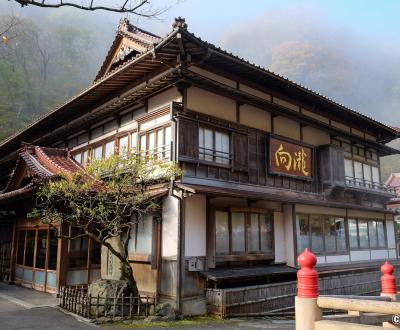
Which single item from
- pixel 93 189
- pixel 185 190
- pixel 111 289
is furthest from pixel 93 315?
pixel 185 190

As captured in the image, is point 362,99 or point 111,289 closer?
point 111,289

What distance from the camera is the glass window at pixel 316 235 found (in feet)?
50.6

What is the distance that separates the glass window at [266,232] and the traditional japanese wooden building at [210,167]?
0.19 feet

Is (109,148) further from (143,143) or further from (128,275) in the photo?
(128,275)

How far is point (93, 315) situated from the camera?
32.3ft

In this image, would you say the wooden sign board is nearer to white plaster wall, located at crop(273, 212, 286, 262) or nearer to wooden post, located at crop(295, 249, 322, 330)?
white plaster wall, located at crop(273, 212, 286, 262)

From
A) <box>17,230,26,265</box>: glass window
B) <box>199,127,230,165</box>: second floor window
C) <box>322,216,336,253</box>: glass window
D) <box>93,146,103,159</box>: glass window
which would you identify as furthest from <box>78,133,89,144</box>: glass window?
<box>322,216,336,253</box>: glass window

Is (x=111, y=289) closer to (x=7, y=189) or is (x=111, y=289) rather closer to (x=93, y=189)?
(x=93, y=189)

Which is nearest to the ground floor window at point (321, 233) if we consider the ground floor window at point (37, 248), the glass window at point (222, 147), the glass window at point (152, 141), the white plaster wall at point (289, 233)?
the white plaster wall at point (289, 233)

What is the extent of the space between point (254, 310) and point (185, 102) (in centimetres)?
677

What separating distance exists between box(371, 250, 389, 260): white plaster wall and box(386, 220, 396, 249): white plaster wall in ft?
2.47

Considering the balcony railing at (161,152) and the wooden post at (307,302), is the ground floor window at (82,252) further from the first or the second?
the wooden post at (307,302)

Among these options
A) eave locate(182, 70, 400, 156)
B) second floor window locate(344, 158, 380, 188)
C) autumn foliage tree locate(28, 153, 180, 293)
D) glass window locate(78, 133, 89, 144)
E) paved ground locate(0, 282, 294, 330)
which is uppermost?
eave locate(182, 70, 400, 156)

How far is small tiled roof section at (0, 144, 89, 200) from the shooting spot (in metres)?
13.1
